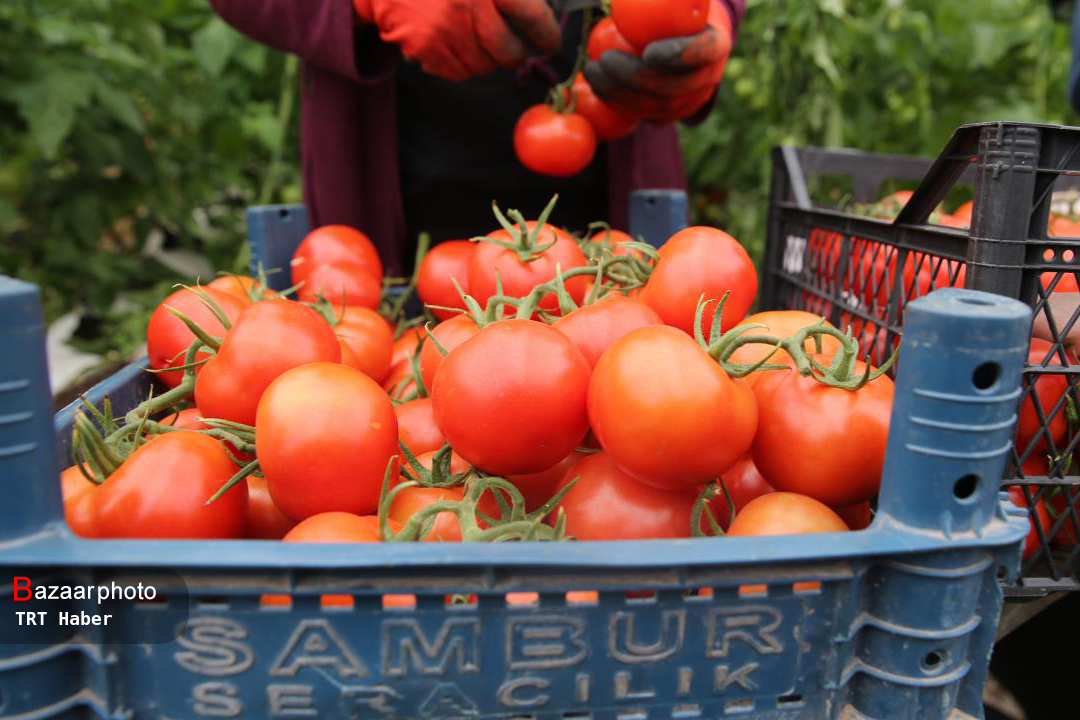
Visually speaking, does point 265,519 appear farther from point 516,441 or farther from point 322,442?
point 516,441

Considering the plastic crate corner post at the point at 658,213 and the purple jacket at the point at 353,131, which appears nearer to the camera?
the purple jacket at the point at 353,131

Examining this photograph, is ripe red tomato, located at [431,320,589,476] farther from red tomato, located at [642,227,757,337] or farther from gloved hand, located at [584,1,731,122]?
gloved hand, located at [584,1,731,122]

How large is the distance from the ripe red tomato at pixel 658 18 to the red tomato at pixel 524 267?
0.36 metres

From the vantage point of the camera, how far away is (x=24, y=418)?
1.81ft

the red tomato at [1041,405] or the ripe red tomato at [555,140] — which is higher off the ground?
the ripe red tomato at [555,140]

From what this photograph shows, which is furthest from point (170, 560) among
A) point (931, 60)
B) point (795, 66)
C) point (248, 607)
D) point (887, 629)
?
point (931, 60)

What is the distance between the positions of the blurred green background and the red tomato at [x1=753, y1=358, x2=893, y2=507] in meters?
1.92

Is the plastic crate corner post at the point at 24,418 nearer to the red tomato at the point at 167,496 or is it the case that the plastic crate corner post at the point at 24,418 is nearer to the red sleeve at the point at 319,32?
the red tomato at the point at 167,496

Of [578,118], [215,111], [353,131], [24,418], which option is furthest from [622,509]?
[215,111]

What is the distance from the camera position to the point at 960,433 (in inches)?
23.0

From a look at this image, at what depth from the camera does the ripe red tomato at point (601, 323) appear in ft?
2.76

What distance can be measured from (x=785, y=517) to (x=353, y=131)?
Result: 3.96 ft

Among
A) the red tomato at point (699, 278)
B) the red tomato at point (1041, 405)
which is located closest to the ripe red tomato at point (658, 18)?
the red tomato at point (699, 278)

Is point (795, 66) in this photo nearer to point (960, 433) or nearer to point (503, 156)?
point (503, 156)
